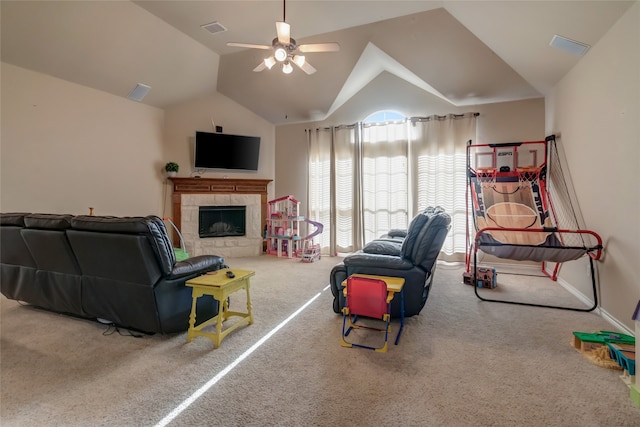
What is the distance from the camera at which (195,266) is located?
2541 mm

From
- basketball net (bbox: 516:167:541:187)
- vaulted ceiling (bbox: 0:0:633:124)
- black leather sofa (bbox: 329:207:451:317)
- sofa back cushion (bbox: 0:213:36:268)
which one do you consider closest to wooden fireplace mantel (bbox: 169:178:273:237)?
vaulted ceiling (bbox: 0:0:633:124)

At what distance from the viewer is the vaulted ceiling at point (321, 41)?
3363 millimetres

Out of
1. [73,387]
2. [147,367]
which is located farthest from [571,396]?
[73,387]

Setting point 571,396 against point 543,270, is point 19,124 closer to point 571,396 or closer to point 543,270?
point 571,396

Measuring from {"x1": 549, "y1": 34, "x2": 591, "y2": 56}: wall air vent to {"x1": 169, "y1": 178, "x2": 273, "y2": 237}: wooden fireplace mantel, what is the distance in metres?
4.85

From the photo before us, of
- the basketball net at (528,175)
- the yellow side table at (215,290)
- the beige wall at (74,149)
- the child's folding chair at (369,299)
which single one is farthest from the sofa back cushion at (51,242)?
the basketball net at (528,175)

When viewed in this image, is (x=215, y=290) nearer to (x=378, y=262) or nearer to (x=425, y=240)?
(x=378, y=262)

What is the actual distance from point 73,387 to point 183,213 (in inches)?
171

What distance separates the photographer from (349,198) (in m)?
5.80

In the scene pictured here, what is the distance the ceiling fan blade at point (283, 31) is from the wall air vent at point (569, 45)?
2786 millimetres

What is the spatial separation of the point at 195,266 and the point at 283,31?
235cm

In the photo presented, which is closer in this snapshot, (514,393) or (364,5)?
(514,393)

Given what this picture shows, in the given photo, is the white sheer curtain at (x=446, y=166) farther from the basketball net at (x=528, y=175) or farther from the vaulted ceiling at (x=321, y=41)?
the basketball net at (x=528, y=175)

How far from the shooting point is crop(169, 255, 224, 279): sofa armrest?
2.39 metres
